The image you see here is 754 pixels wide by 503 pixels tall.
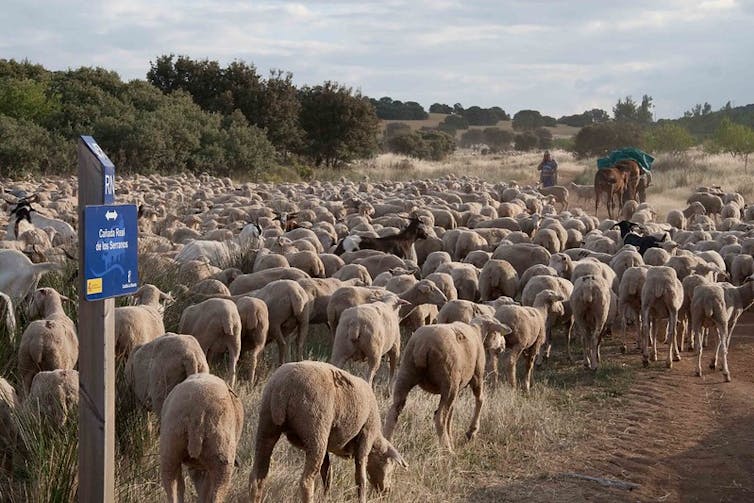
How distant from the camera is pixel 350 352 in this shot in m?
9.37

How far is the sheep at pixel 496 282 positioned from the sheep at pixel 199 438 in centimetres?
862

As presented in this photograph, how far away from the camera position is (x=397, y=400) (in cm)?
837

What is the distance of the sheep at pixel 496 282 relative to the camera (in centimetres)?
1405

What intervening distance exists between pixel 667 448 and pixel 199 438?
545 centimetres

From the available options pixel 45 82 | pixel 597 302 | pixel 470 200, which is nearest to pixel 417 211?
pixel 470 200

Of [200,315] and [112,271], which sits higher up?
[112,271]

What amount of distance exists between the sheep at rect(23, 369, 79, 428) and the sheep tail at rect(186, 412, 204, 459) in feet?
3.71

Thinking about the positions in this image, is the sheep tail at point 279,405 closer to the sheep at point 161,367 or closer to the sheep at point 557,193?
the sheep at point 161,367

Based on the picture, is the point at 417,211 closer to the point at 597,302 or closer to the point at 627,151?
the point at 597,302

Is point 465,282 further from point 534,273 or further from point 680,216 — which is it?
point 680,216

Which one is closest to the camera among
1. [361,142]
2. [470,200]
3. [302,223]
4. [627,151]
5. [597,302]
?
[597,302]

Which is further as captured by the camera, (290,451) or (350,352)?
(350,352)

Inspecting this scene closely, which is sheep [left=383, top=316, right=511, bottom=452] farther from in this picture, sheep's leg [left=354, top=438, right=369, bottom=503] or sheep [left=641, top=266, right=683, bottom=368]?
sheep [left=641, top=266, right=683, bottom=368]

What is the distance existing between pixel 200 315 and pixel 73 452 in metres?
3.57
